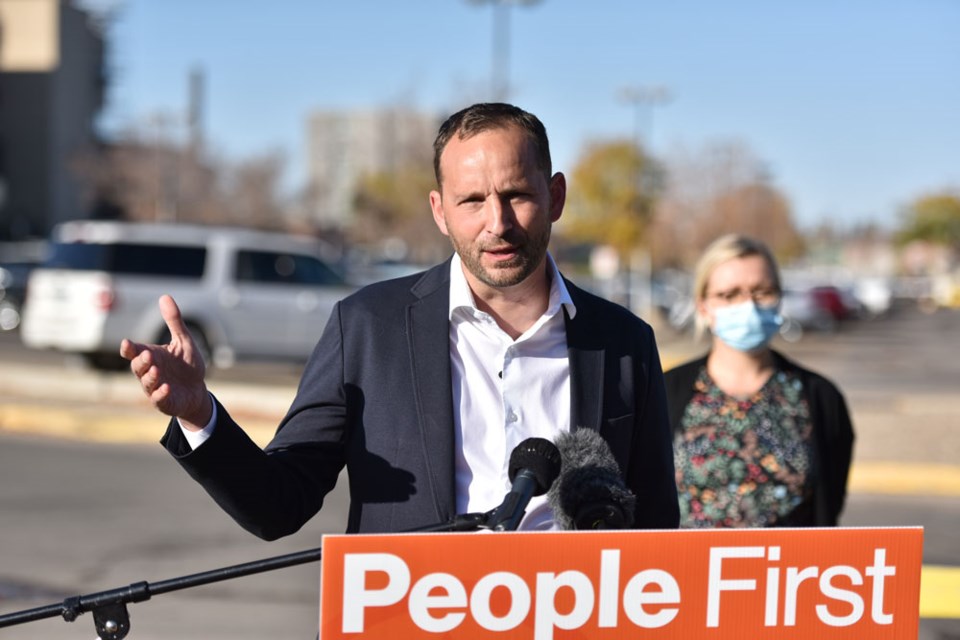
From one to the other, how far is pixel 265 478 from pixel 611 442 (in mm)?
720

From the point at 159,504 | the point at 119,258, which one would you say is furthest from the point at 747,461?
the point at 119,258

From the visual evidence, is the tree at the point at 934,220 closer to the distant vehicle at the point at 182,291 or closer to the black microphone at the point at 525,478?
the distant vehicle at the point at 182,291

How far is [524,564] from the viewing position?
2.24 metres

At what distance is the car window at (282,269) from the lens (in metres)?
18.6

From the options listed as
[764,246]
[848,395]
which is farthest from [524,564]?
[848,395]

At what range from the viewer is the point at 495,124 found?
2527 millimetres

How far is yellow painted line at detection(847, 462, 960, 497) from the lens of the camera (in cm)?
1097

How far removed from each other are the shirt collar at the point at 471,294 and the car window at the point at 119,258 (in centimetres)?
1577

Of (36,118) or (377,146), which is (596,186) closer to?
(377,146)

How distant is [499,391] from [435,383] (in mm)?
142

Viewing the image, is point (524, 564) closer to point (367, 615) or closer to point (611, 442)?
point (367, 615)

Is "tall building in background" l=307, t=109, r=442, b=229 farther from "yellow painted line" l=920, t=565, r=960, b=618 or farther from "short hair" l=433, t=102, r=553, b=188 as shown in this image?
"short hair" l=433, t=102, r=553, b=188

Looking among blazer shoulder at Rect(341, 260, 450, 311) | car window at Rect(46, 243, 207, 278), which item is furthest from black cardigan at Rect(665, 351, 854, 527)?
car window at Rect(46, 243, 207, 278)

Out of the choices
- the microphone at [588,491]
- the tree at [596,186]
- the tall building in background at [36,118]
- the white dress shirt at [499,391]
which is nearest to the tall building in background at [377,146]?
the tree at [596,186]
